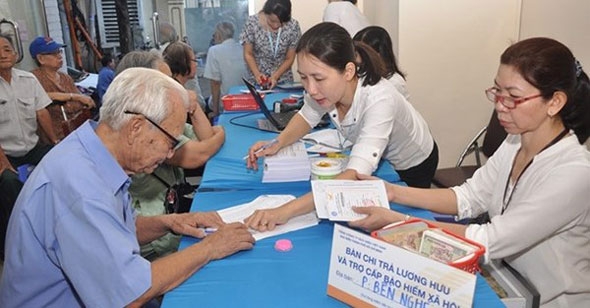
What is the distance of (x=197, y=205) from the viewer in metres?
1.63

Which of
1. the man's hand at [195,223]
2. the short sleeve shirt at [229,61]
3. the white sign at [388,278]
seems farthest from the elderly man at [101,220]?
the short sleeve shirt at [229,61]

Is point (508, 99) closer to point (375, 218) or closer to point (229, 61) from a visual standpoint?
point (375, 218)

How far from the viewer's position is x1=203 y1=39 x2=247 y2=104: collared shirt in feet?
14.8

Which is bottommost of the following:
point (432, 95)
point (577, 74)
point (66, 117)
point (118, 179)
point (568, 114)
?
point (66, 117)

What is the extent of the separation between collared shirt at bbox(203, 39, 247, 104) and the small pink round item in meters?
3.32

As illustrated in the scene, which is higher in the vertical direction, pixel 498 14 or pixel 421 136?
pixel 498 14

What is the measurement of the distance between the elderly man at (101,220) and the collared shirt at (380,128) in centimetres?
57

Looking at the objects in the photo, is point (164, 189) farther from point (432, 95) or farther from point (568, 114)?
point (432, 95)

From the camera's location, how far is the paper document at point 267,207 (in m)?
1.42

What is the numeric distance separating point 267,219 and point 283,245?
13 centimetres

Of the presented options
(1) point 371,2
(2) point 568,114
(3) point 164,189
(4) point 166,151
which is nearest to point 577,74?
(2) point 568,114

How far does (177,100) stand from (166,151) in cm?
14

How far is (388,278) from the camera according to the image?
0.97m

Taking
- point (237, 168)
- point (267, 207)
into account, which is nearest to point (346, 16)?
point (237, 168)
